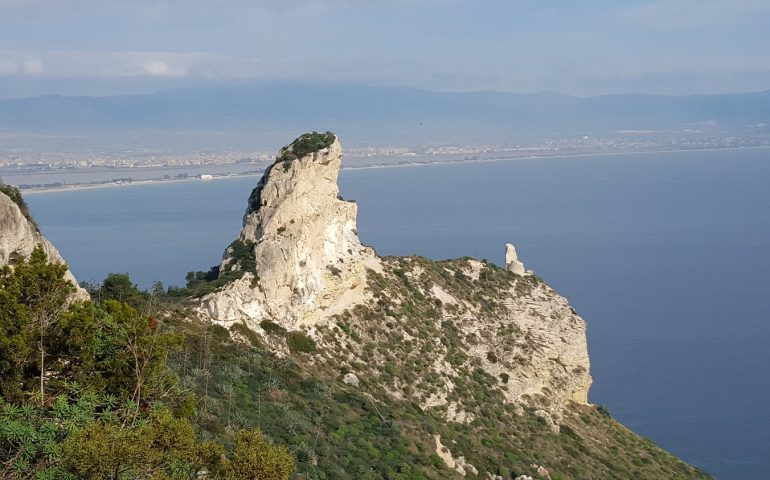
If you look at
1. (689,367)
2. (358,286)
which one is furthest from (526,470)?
(689,367)

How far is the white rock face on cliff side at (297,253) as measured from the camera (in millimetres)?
28078

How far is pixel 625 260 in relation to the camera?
4872 inches

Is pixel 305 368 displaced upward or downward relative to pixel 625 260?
upward

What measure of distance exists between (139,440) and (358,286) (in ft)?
64.3

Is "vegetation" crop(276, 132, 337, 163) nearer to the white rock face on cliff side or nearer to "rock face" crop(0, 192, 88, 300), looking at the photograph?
the white rock face on cliff side

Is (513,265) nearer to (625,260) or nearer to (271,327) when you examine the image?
(271,327)

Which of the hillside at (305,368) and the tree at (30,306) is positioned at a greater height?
the tree at (30,306)

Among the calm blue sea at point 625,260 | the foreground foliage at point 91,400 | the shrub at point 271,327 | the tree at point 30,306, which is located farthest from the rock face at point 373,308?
the calm blue sea at point 625,260

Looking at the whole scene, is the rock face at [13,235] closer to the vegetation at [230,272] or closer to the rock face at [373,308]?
the rock face at [373,308]

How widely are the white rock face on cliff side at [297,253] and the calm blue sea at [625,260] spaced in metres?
36.6

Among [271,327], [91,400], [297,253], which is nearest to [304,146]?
[297,253]

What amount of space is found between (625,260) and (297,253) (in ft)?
330

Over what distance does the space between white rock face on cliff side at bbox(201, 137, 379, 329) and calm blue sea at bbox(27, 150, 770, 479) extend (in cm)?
3655

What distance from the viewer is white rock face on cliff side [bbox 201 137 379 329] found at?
28.1 metres
